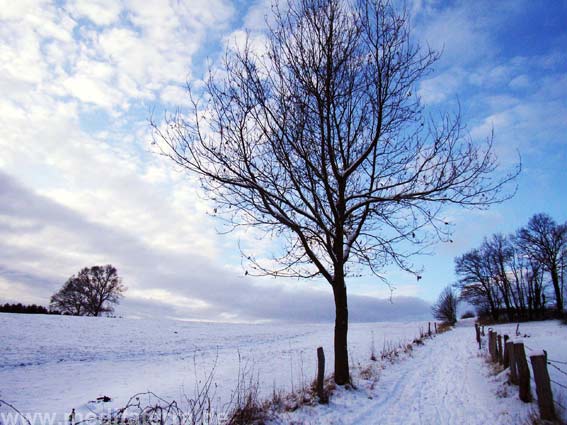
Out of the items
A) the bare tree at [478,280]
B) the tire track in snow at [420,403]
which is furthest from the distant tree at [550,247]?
the tire track in snow at [420,403]

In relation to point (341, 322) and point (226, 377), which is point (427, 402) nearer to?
point (341, 322)

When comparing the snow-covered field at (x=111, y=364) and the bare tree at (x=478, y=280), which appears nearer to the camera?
the snow-covered field at (x=111, y=364)

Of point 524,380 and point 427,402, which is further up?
Answer: point 524,380

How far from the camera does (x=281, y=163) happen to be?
9672 millimetres

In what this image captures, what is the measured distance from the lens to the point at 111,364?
19281mm

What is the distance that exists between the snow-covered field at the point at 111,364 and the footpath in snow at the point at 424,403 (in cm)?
169

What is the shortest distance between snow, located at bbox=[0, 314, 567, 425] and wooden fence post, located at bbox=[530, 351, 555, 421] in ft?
1.43

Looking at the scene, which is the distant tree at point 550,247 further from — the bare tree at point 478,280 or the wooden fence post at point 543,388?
the wooden fence post at point 543,388

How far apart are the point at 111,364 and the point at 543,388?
19.9 m

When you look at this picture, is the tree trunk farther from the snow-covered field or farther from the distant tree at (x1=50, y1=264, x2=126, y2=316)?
the distant tree at (x1=50, y1=264, x2=126, y2=316)

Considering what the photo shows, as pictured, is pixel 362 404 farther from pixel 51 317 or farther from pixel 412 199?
pixel 51 317

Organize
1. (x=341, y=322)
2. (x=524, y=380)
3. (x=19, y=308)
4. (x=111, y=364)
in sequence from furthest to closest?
1. (x=19, y=308)
2. (x=111, y=364)
3. (x=341, y=322)
4. (x=524, y=380)

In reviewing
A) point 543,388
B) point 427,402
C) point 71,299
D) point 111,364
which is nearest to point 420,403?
point 427,402

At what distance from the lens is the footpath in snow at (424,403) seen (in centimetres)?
704
